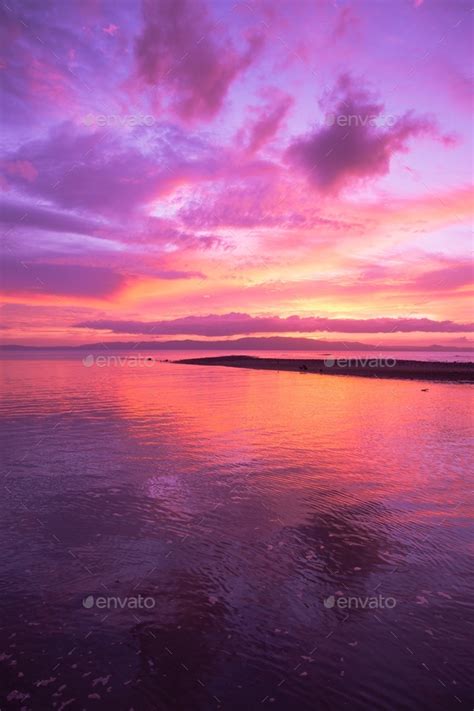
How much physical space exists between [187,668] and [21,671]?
234cm

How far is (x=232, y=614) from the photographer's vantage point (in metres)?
7.32

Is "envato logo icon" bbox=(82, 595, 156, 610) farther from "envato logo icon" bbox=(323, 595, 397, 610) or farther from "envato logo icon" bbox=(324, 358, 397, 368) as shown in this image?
"envato logo icon" bbox=(324, 358, 397, 368)

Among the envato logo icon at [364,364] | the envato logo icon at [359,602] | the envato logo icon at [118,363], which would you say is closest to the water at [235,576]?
the envato logo icon at [359,602]

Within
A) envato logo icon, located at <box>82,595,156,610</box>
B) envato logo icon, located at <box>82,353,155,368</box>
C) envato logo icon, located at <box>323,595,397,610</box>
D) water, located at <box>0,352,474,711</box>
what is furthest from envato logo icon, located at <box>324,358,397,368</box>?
envato logo icon, located at <box>82,595,156,610</box>

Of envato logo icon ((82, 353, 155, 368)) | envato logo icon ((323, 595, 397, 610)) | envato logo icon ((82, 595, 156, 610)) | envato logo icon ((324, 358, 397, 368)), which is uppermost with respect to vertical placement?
envato logo icon ((324, 358, 397, 368))

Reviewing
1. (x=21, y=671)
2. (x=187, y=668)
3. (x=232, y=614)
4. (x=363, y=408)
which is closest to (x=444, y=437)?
(x=363, y=408)

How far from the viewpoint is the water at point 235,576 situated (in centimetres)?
600

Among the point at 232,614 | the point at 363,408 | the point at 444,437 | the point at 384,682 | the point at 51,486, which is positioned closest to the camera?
the point at 384,682

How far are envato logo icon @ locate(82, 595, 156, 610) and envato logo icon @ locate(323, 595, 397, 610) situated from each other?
3.13 m

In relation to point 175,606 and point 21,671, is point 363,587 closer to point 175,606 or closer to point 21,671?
point 175,606

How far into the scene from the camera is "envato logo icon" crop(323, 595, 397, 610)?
764 centimetres

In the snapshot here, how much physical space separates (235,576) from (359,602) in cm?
231

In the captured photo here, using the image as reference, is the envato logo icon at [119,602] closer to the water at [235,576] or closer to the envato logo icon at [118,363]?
the water at [235,576]

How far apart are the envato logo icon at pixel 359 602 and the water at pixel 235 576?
0.03 metres
